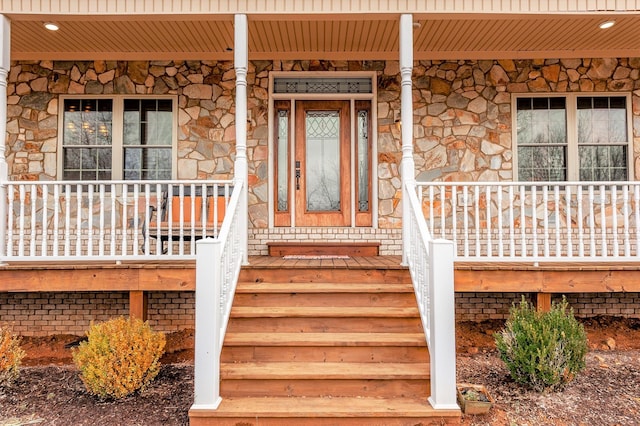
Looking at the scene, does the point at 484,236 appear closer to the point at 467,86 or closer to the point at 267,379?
the point at 467,86

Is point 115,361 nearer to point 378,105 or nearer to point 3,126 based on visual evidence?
point 3,126


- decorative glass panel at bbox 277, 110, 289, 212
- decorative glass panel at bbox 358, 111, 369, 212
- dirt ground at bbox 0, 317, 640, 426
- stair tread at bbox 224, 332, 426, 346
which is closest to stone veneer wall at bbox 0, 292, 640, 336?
dirt ground at bbox 0, 317, 640, 426

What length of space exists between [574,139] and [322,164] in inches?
124

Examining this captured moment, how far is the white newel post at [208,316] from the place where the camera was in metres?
2.79

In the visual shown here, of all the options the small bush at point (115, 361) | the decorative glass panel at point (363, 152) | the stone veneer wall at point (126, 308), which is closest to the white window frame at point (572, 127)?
the stone veneer wall at point (126, 308)

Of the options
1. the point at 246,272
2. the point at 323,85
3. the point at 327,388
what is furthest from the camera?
the point at 323,85

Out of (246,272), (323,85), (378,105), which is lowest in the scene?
(246,272)

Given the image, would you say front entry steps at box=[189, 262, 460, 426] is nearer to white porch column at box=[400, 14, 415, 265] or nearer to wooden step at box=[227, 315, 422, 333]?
wooden step at box=[227, 315, 422, 333]

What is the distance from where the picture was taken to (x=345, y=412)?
2.70m

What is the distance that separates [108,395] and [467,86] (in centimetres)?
508

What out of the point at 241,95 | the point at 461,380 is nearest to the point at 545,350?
the point at 461,380

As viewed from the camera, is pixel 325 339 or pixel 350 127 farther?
pixel 350 127

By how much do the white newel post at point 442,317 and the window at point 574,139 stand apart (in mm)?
3270

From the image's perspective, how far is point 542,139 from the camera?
220 inches
